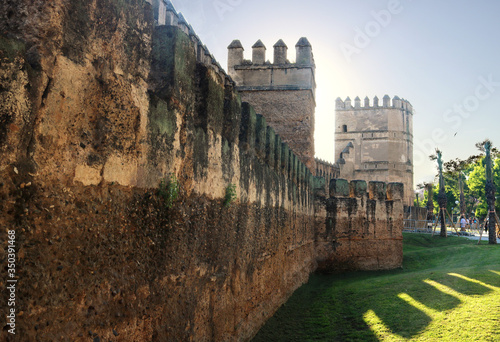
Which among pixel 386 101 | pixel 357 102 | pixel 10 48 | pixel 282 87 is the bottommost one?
pixel 10 48

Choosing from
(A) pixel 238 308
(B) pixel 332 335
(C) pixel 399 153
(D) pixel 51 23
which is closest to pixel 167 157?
(D) pixel 51 23

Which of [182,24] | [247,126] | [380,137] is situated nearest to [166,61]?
[247,126]

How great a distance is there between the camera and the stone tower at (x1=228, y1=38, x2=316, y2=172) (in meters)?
17.7

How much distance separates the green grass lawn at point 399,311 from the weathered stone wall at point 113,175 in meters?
2.19

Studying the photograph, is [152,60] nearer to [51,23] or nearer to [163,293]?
[51,23]

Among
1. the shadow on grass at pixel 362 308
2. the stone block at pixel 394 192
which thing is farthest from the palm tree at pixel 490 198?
the shadow on grass at pixel 362 308

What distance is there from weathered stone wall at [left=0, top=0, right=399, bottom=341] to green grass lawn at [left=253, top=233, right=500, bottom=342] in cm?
219

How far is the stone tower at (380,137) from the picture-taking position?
47562 millimetres

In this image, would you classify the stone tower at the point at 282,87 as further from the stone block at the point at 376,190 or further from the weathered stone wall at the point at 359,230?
the weathered stone wall at the point at 359,230

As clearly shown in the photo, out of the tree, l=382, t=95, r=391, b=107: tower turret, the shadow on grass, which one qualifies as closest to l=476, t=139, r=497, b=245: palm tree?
the tree

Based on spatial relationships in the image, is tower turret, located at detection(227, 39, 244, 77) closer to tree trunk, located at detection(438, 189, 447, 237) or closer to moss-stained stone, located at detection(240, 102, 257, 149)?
tree trunk, located at detection(438, 189, 447, 237)

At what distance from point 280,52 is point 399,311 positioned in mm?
13902

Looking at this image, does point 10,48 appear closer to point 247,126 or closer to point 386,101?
point 247,126

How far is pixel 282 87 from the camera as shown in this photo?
1811 cm
